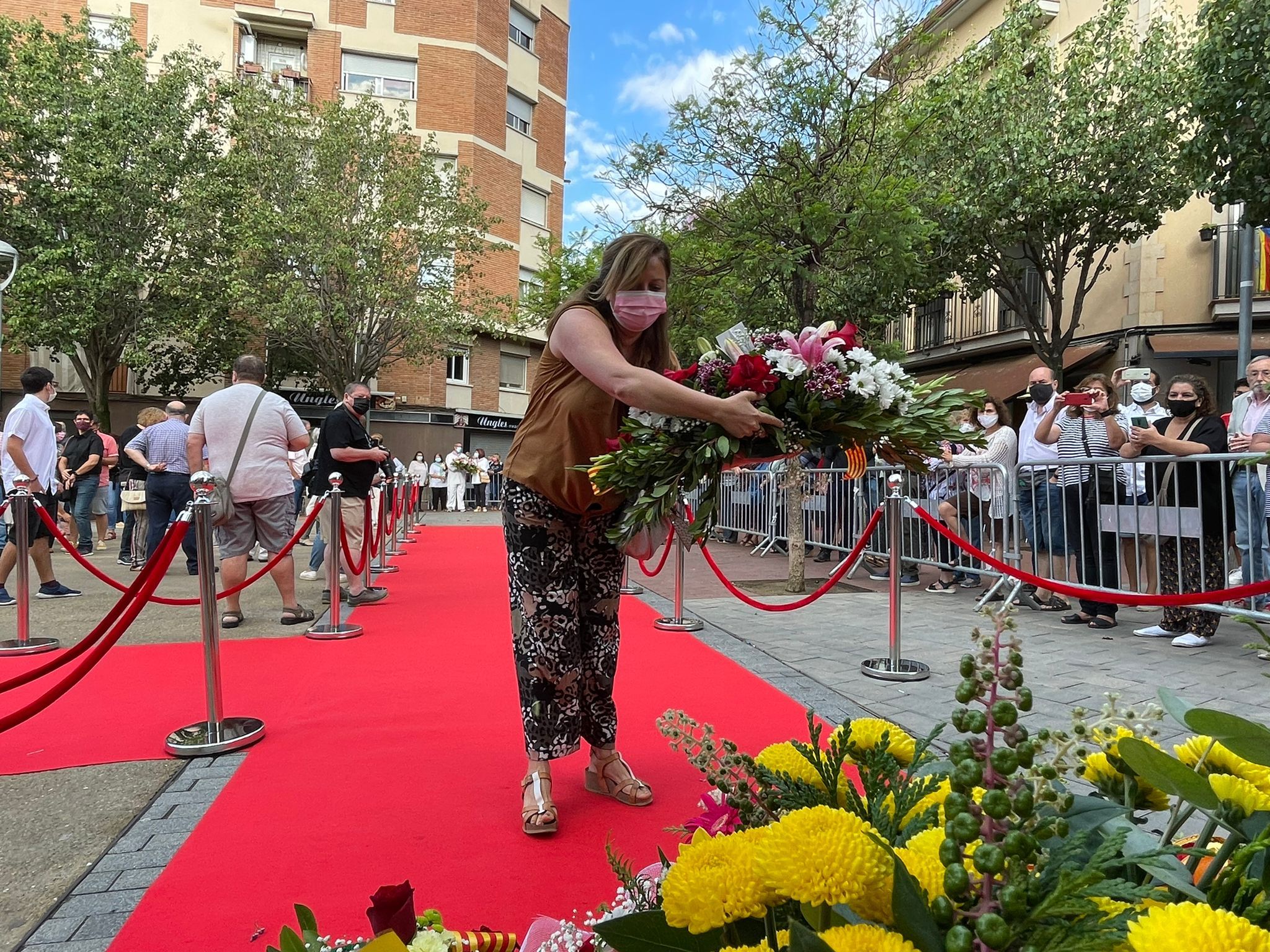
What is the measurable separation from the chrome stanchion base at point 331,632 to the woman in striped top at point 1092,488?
5511mm

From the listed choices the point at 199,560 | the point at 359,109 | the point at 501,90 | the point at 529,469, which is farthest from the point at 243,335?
the point at 529,469

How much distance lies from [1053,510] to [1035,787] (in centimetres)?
698

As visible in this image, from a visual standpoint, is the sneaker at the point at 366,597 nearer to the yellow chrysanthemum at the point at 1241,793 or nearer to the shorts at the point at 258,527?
the shorts at the point at 258,527

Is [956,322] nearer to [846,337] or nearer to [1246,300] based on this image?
[1246,300]

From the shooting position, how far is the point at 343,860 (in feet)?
8.64

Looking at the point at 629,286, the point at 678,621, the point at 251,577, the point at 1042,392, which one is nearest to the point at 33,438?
the point at 251,577

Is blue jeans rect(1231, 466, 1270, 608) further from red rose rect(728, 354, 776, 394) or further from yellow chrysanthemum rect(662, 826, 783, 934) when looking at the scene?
yellow chrysanthemum rect(662, 826, 783, 934)

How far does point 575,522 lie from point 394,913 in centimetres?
210

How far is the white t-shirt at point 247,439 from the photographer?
618 cm

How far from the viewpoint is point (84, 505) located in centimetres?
1116

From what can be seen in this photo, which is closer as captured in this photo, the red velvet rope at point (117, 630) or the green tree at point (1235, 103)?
the red velvet rope at point (117, 630)

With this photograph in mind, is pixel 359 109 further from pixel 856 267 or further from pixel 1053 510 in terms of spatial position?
pixel 1053 510

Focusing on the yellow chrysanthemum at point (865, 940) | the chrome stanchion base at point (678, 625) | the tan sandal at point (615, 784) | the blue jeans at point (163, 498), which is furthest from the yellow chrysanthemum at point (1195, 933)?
the blue jeans at point (163, 498)

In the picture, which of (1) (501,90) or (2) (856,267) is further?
(1) (501,90)
